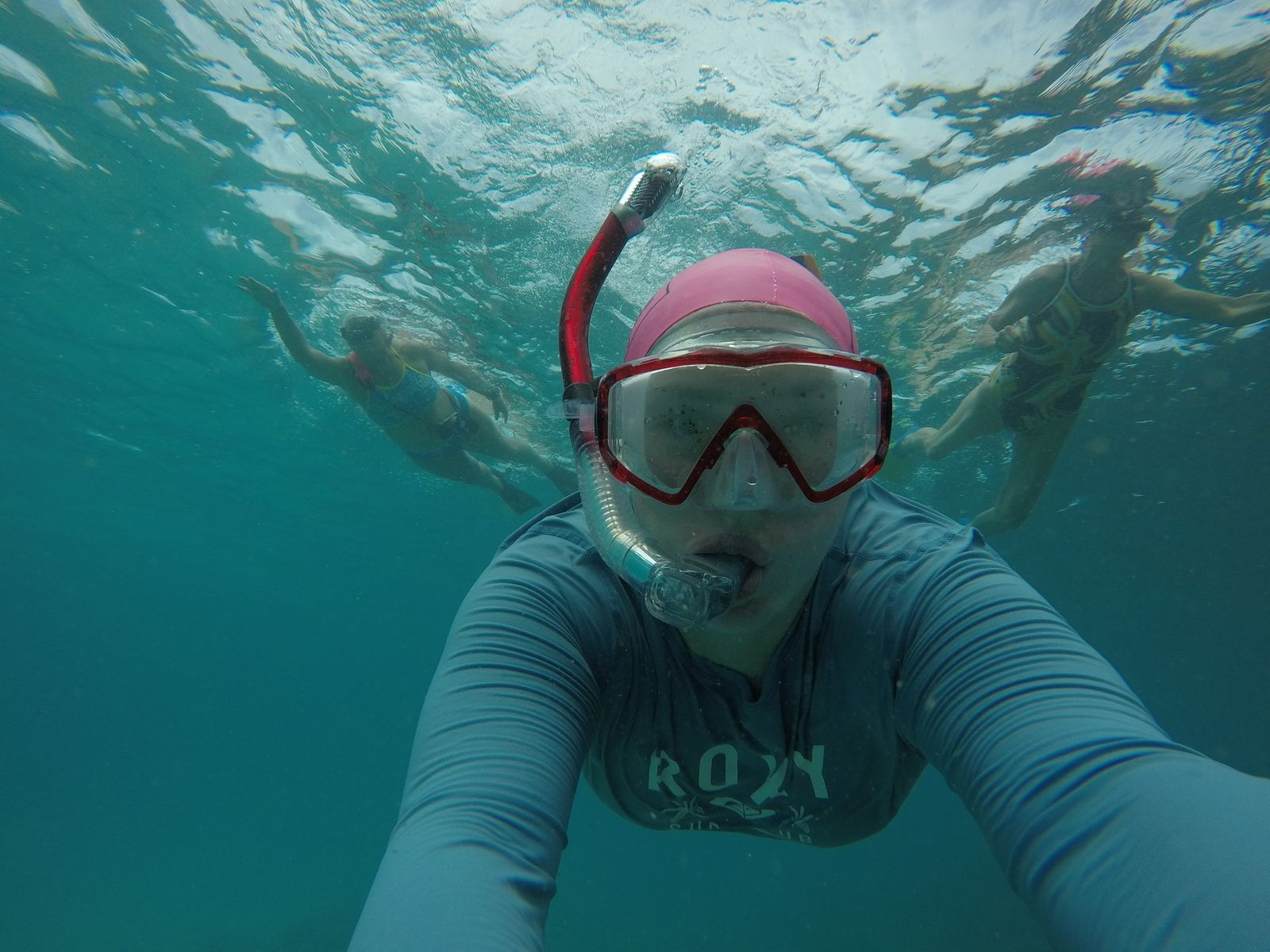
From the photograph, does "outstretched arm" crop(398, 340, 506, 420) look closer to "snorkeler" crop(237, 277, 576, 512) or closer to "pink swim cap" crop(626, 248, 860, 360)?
"snorkeler" crop(237, 277, 576, 512)

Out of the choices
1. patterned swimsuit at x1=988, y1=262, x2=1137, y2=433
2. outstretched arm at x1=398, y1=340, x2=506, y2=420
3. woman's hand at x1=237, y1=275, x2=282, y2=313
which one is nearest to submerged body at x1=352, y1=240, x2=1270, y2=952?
patterned swimsuit at x1=988, y1=262, x2=1137, y2=433

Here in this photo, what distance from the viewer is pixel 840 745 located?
8.13ft

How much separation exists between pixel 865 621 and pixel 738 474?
783 millimetres

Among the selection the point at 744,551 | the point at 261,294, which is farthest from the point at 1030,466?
the point at 261,294


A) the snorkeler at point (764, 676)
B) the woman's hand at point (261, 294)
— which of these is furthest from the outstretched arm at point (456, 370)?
the snorkeler at point (764, 676)

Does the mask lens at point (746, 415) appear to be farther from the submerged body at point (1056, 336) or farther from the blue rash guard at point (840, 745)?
the submerged body at point (1056, 336)

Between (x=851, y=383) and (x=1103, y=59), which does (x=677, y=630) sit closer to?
(x=851, y=383)

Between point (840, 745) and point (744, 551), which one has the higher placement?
point (744, 551)

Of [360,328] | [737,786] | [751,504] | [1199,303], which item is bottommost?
[360,328]

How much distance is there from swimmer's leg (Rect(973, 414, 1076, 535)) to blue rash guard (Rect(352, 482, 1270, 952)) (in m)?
11.5

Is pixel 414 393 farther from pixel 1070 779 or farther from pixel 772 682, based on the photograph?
pixel 1070 779

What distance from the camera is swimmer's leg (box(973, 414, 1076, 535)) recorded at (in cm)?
1211

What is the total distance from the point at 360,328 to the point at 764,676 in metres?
12.0

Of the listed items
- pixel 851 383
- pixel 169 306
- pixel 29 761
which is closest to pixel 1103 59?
pixel 851 383
